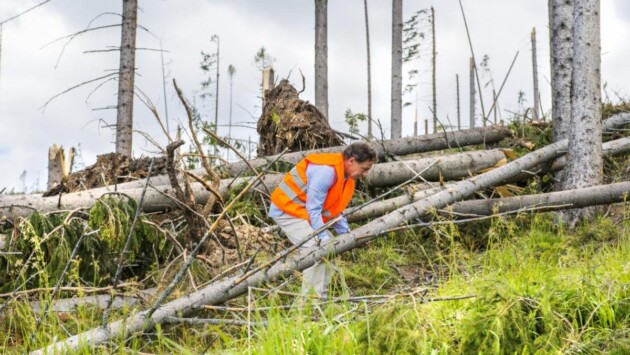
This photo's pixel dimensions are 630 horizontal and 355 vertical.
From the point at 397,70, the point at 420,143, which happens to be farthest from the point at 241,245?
the point at 397,70

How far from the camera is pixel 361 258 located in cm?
757

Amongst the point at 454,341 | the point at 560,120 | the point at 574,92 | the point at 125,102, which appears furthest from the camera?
the point at 125,102

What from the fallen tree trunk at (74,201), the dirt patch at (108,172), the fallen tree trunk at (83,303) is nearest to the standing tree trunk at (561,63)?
the fallen tree trunk at (74,201)

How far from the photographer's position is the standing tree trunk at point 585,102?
8.03m

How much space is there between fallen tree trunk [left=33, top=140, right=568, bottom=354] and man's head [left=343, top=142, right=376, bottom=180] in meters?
0.51

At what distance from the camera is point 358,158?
20.7 feet

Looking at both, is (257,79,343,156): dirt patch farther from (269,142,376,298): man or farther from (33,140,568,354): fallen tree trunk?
(269,142,376,298): man

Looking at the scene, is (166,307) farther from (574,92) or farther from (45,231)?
(574,92)

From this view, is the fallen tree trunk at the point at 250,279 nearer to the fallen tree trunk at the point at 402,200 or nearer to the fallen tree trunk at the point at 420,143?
the fallen tree trunk at the point at 402,200

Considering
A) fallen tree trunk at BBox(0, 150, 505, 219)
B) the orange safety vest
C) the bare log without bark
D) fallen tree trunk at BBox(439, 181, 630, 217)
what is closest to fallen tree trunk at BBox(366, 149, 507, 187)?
fallen tree trunk at BBox(0, 150, 505, 219)

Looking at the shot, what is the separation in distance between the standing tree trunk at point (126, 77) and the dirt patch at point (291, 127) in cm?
388

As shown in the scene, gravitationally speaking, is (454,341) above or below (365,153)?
below

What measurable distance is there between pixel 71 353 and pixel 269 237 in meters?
3.50

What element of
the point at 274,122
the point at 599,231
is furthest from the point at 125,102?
the point at 599,231
